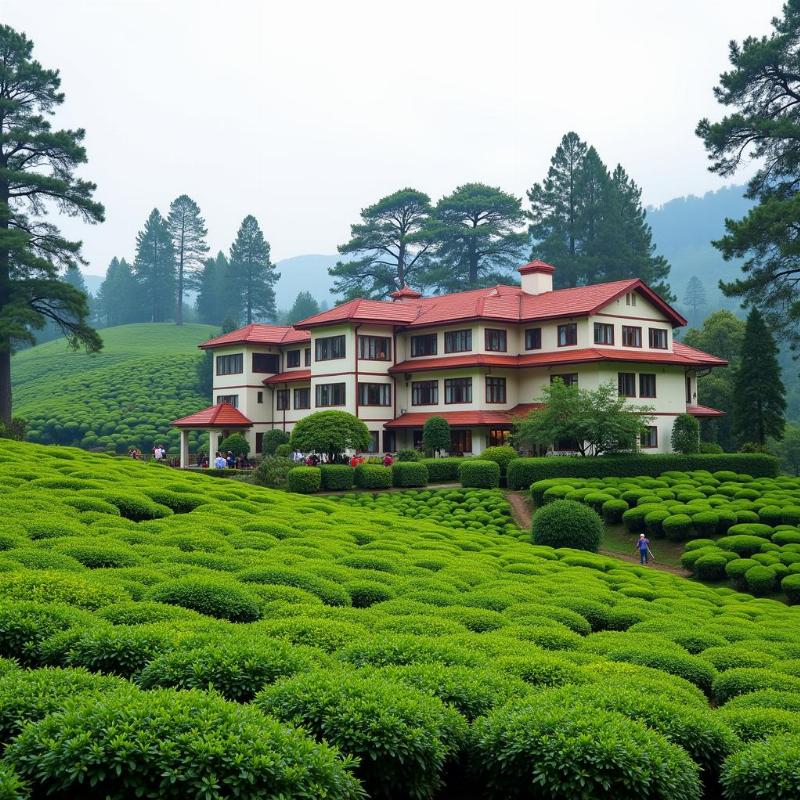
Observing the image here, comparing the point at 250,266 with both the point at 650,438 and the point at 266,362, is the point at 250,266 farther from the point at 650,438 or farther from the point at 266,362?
the point at 650,438

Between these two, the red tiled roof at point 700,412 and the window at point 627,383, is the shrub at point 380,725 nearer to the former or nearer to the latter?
the window at point 627,383

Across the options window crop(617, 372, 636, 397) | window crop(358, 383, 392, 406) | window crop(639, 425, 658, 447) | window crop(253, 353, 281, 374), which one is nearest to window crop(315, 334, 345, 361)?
window crop(358, 383, 392, 406)

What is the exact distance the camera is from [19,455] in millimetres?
25078

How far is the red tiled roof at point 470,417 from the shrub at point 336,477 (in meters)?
9.31

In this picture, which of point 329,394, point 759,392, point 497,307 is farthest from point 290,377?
point 759,392

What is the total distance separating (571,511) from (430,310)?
26619mm

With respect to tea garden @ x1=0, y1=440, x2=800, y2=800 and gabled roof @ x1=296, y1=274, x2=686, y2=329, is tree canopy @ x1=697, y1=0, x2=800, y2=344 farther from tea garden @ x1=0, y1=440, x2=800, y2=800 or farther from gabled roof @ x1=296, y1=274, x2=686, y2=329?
tea garden @ x1=0, y1=440, x2=800, y2=800

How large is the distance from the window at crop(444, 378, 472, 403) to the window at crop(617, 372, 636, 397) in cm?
817

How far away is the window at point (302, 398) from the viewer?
177ft

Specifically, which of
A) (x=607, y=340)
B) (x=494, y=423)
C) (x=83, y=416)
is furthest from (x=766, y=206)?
(x=83, y=416)

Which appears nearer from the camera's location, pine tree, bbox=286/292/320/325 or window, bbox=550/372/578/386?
window, bbox=550/372/578/386

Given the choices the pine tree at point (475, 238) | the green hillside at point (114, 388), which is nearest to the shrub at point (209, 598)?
the green hillside at point (114, 388)

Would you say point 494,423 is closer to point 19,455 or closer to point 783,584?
point 783,584

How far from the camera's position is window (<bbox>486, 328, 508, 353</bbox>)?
156 ft
